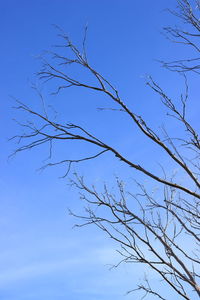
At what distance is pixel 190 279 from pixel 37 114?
7.81 ft

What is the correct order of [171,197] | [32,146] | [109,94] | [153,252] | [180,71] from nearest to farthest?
[109,94]
[32,146]
[180,71]
[153,252]
[171,197]

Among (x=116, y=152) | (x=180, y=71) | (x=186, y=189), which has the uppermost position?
(x=180, y=71)

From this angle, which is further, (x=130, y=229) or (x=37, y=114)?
(x=130, y=229)

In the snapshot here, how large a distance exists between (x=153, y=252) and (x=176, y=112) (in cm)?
194

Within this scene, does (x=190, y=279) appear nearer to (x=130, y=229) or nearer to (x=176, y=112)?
(x=130, y=229)

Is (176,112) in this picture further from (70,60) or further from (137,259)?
(137,259)

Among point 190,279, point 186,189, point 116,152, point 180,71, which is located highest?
point 180,71

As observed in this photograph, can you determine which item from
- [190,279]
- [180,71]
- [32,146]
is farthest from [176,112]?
[190,279]

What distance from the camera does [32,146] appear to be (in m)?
2.98

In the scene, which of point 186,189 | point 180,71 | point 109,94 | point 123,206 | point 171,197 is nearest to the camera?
point 186,189

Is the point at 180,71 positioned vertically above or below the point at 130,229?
above

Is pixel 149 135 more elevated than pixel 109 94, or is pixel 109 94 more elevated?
pixel 109 94

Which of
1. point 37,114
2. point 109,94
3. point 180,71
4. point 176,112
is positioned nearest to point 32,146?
point 37,114

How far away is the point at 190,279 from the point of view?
11.4 feet
